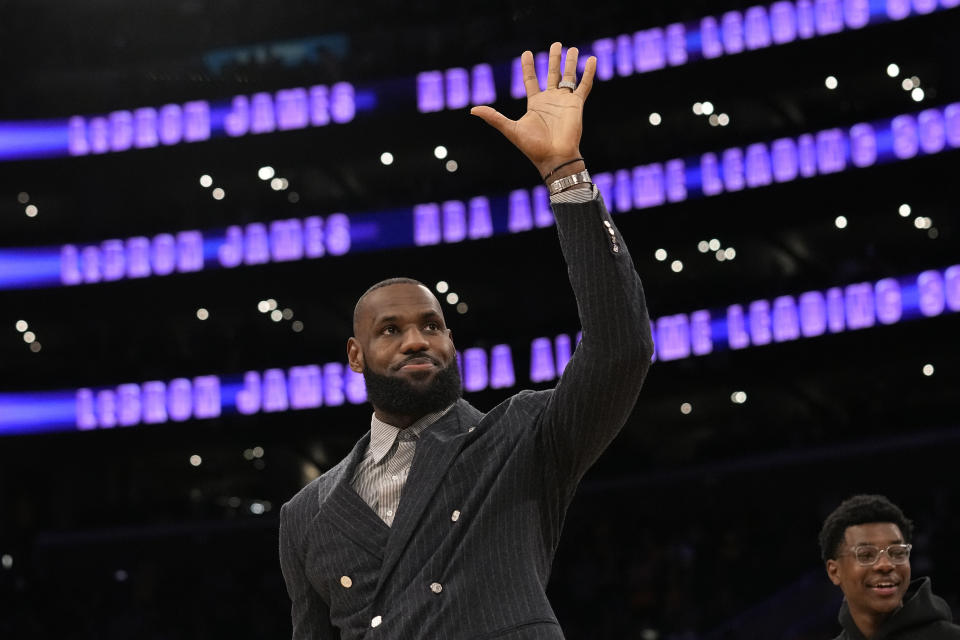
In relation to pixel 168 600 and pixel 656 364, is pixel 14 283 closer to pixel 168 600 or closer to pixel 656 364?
pixel 168 600

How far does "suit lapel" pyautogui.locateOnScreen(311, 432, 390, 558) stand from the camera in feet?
9.60

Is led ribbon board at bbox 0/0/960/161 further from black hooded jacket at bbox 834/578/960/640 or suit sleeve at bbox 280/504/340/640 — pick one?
suit sleeve at bbox 280/504/340/640

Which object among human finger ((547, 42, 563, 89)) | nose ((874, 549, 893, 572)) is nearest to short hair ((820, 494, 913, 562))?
nose ((874, 549, 893, 572))

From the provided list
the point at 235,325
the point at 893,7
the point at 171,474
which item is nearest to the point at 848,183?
the point at 893,7

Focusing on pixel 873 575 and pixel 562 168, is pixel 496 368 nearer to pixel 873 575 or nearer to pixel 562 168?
pixel 873 575

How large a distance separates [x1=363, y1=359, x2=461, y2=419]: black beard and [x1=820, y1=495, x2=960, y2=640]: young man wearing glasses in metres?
2.28

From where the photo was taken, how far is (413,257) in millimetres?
26641

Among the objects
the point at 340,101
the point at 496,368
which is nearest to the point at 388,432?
the point at 496,368

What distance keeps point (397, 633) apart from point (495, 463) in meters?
0.46

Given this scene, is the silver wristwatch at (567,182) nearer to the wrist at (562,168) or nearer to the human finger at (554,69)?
the wrist at (562,168)

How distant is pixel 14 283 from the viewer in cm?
2759

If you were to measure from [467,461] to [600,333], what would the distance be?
483mm

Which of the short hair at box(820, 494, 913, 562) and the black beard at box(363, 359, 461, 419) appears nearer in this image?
the black beard at box(363, 359, 461, 419)

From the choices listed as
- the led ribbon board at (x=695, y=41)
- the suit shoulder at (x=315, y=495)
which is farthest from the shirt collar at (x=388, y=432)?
the led ribbon board at (x=695, y=41)
